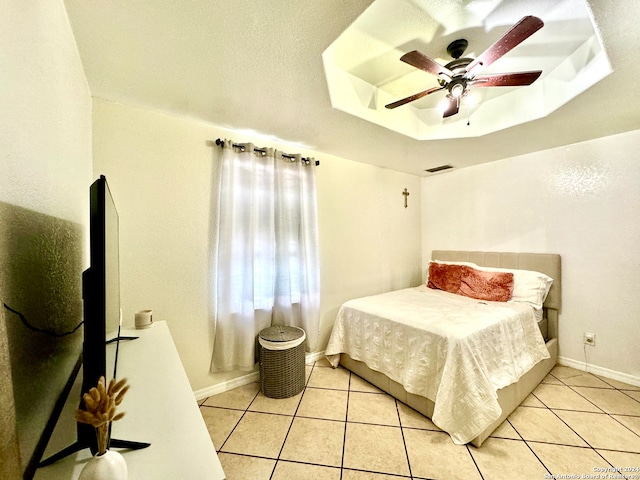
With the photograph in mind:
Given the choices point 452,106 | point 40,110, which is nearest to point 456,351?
point 452,106

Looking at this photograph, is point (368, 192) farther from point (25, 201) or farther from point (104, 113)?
point (25, 201)

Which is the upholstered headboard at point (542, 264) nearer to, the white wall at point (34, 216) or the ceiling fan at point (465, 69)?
the ceiling fan at point (465, 69)

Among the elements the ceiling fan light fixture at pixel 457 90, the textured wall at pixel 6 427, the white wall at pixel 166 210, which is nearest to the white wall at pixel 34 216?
the textured wall at pixel 6 427

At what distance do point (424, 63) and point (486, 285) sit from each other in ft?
7.42

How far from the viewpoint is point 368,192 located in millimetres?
3244

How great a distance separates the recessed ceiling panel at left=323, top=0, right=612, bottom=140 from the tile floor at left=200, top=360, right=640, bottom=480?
224 centimetres

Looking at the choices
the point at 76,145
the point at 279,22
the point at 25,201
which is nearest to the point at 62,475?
the point at 25,201

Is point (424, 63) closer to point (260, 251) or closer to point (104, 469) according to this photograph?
point (260, 251)

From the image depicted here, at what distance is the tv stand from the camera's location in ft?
2.07

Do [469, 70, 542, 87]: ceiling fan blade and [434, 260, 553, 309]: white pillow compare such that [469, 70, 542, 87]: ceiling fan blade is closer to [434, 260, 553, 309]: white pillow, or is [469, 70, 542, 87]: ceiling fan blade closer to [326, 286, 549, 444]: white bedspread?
[326, 286, 549, 444]: white bedspread

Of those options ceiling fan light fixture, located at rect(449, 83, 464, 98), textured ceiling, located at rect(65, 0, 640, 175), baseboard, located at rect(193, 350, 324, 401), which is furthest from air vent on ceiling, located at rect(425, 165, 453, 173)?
baseboard, located at rect(193, 350, 324, 401)

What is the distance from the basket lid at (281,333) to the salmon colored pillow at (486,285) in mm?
1895

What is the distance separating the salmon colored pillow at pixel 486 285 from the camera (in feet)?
8.36

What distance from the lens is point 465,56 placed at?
173 centimetres
